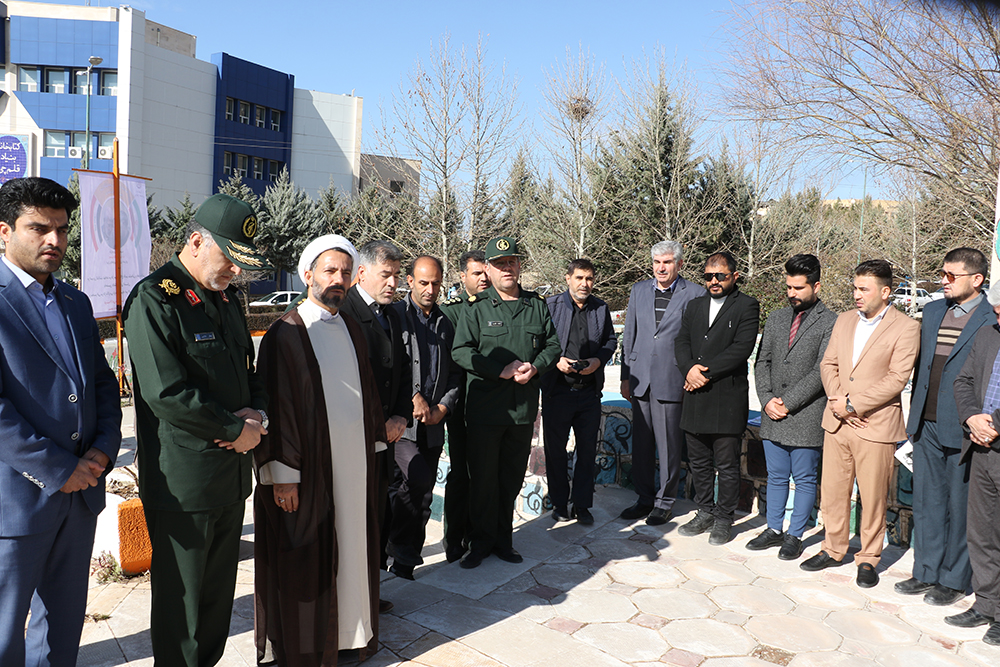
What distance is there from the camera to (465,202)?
18.7 metres

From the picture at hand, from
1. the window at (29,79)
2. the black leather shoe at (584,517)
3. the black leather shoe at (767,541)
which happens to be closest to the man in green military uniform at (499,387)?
the black leather shoe at (584,517)

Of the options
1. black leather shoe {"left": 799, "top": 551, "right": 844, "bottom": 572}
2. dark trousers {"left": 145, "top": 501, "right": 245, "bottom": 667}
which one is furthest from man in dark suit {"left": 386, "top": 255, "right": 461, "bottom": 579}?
black leather shoe {"left": 799, "top": 551, "right": 844, "bottom": 572}

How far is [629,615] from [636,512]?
5.51ft

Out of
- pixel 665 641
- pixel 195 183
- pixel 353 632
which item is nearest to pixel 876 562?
pixel 665 641

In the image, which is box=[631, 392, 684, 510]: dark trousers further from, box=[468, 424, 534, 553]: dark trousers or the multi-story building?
the multi-story building

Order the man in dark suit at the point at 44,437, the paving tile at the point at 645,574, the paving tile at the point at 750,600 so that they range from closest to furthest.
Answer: the man in dark suit at the point at 44,437 < the paving tile at the point at 750,600 < the paving tile at the point at 645,574

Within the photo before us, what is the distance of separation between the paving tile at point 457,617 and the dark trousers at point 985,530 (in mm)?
2557

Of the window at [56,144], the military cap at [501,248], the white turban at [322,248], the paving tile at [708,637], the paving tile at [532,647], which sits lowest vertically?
the paving tile at [532,647]

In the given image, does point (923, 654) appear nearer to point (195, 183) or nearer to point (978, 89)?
point (978, 89)

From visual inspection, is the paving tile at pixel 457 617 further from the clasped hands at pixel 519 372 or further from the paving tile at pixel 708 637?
the clasped hands at pixel 519 372

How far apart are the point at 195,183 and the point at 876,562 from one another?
40.4 metres

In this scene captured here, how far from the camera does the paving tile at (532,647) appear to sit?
3.44 m

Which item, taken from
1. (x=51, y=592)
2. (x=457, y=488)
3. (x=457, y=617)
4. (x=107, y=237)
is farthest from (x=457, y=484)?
(x=107, y=237)

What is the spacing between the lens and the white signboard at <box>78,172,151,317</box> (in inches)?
327
